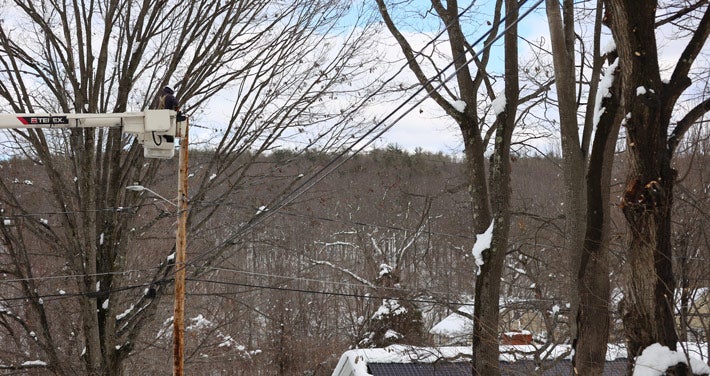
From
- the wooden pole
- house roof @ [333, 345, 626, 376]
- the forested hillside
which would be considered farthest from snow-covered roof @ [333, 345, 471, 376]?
the wooden pole

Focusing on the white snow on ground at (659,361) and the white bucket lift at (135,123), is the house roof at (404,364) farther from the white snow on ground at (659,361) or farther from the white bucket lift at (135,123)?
the white snow on ground at (659,361)

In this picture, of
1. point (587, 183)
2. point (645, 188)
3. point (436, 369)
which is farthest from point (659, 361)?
point (436, 369)

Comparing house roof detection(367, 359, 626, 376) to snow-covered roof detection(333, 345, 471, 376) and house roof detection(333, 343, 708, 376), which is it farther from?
snow-covered roof detection(333, 345, 471, 376)

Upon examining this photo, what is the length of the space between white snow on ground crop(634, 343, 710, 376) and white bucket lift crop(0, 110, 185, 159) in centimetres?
546

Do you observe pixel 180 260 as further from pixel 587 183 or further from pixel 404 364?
pixel 404 364

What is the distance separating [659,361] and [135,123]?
598 cm

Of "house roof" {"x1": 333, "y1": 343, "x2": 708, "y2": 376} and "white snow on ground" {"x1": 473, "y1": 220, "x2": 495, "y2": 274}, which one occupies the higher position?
"white snow on ground" {"x1": 473, "y1": 220, "x2": 495, "y2": 274}

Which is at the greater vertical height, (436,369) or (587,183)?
(587,183)

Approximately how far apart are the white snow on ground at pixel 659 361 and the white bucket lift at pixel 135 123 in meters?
5.46

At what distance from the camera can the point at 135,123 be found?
793cm

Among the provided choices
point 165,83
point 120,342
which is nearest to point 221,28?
point 165,83

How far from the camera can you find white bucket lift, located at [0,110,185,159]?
7.75m

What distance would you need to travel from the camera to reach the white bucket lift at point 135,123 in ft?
25.4

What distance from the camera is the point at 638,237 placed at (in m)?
5.55
